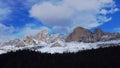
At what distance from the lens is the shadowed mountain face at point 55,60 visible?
59331 mm

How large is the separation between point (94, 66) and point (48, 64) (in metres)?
9.80

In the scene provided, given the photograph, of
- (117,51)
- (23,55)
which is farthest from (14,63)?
(117,51)

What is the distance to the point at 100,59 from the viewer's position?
62.3 m

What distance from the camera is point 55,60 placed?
66438 mm

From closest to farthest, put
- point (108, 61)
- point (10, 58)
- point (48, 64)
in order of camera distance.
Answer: point (108, 61) → point (48, 64) → point (10, 58)

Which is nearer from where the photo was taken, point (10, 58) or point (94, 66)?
point (94, 66)

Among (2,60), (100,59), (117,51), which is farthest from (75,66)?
(2,60)

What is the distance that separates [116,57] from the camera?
60.1m

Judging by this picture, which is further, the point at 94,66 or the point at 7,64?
the point at 7,64

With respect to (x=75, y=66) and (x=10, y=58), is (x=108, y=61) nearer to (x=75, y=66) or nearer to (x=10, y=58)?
(x=75, y=66)

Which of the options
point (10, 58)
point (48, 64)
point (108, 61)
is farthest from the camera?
point (10, 58)

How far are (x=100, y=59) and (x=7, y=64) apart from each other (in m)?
18.5

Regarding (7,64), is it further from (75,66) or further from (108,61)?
(108,61)

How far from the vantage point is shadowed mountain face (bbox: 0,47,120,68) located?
59.3 meters
